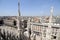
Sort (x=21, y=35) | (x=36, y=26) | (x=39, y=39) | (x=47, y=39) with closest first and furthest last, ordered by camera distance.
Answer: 1. (x=47, y=39)
2. (x=21, y=35)
3. (x=39, y=39)
4. (x=36, y=26)

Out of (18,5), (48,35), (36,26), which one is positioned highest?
(18,5)

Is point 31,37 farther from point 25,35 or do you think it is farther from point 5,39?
point 5,39

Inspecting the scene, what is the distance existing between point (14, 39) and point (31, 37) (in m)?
1.16

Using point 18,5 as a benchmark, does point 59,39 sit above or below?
below

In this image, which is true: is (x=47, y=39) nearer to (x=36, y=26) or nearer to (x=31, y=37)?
(x=31, y=37)

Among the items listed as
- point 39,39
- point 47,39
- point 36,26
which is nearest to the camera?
point 47,39

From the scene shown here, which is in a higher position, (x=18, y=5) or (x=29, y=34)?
(x=18, y=5)

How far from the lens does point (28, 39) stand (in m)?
4.03

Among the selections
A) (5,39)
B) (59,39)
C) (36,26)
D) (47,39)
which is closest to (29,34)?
(47,39)

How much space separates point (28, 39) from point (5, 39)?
1.46 meters

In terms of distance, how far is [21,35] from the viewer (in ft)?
14.0

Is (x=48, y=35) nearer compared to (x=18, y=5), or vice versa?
(x=48, y=35)

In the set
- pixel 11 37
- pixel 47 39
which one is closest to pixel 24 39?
pixel 47 39

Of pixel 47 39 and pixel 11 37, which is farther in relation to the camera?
pixel 11 37
